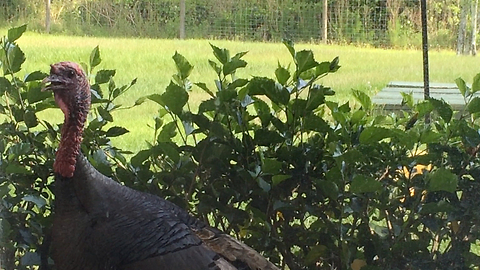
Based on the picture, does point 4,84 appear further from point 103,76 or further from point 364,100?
point 364,100

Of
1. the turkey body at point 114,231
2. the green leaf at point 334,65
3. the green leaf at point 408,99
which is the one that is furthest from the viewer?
the green leaf at point 408,99

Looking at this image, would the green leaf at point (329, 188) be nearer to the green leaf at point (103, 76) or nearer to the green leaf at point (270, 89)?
the green leaf at point (270, 89)

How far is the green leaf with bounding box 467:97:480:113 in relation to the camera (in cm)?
158

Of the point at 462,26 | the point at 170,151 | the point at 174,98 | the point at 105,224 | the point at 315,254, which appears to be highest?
the point at 462,26

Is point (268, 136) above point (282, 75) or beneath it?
beneath

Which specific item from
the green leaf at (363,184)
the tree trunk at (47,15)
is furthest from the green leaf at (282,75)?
the tree trunk at (47,15)

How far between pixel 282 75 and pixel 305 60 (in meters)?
0.05

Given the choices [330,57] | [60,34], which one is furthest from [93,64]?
[330,57]

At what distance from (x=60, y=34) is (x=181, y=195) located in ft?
1.26

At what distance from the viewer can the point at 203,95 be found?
160cm

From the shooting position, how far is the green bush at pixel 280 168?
1568mm

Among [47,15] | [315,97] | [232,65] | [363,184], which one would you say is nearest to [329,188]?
[363,184]

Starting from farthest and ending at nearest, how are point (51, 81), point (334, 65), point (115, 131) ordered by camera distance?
point (115, 131), point (334, 65), point (51, 81)

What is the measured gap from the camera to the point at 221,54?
5.10 ft
